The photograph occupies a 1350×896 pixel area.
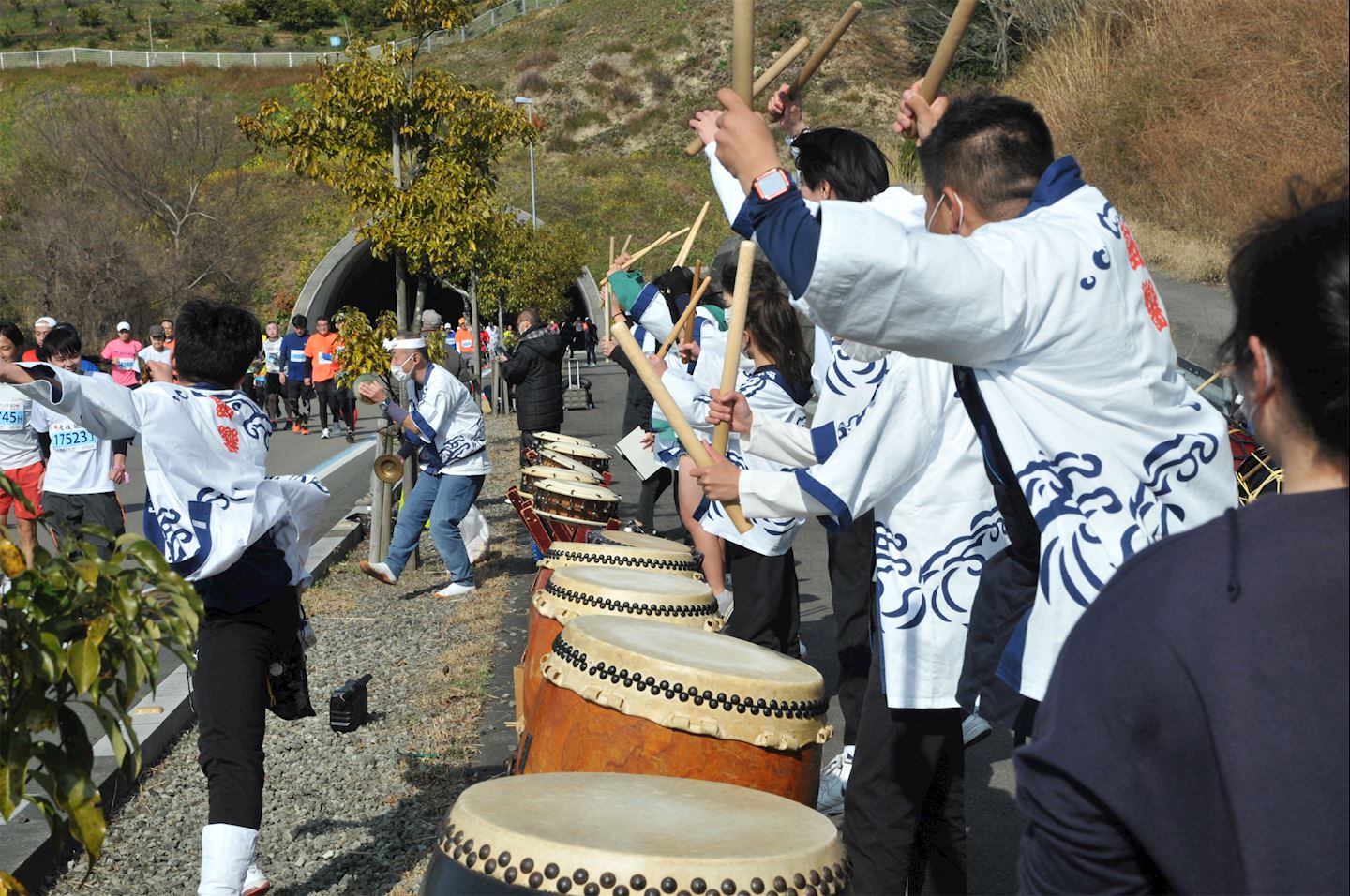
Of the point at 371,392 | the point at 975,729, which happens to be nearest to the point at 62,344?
the point at 371,392

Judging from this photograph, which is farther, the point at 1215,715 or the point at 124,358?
the point at 124,358

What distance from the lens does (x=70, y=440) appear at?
8797 mm

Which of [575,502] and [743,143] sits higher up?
[743,143]

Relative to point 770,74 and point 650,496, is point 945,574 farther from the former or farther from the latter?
point 650,496

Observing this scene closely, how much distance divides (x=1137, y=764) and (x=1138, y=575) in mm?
193

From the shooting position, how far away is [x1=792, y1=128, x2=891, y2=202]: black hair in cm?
395

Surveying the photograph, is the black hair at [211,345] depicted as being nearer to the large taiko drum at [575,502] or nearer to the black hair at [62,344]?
the large taiko drum at [575,502]

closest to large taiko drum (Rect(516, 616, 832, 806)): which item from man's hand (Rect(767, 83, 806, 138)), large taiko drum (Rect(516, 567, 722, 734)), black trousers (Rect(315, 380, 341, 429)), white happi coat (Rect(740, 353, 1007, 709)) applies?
white happi coat (Rect(740, 353, 1007, 709))

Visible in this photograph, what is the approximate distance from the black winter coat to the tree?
2.16m

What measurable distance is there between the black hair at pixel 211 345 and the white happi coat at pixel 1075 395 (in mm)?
2725

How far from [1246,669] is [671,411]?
157cm

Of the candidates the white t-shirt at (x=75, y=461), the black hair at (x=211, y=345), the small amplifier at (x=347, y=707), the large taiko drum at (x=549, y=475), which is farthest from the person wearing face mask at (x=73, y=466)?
the black hair at (x=211, y=345)

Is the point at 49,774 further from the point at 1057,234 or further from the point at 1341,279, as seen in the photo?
the point at 1341,279

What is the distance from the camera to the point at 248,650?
416 cm
